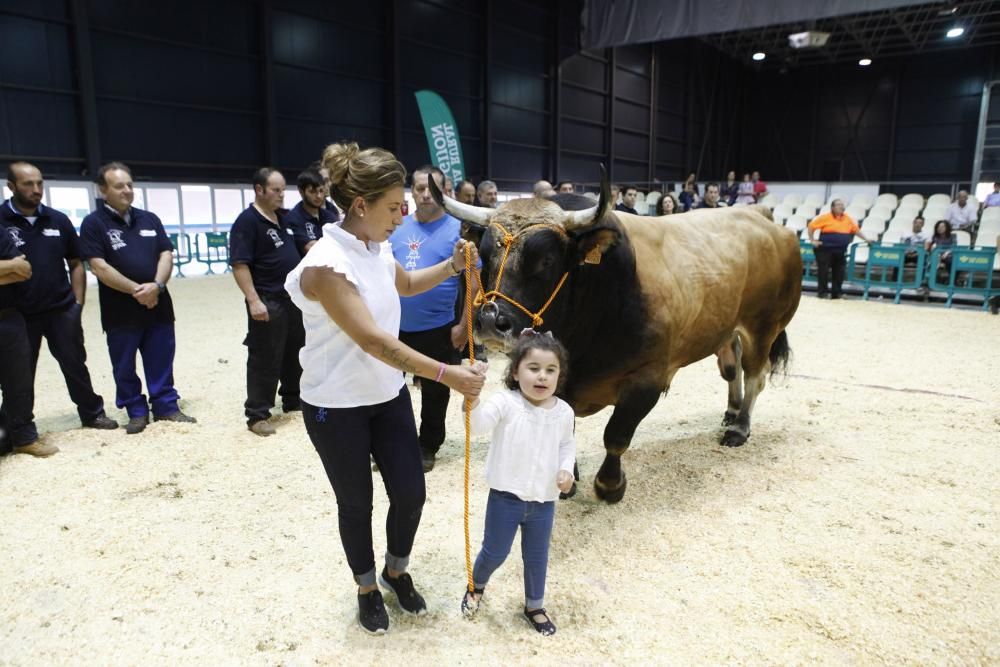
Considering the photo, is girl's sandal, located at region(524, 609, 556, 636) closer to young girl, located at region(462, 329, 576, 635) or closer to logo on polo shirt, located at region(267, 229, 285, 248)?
young girl, located at region(462, 329, 576, 635)

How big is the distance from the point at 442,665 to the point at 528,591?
413mm

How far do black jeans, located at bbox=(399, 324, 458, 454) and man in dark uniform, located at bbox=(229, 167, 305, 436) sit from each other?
4.04 ft

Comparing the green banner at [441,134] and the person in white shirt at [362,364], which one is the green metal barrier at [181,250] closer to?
the green banner at [441,134]

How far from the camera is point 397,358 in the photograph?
2.10m

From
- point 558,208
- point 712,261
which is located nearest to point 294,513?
point 558,208

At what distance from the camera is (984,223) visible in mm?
12641

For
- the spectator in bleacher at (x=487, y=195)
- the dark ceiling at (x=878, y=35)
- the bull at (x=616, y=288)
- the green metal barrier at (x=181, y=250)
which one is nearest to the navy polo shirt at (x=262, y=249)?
the bull at (x=616, y=288)

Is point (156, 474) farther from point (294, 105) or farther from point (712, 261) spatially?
point (294, 105)

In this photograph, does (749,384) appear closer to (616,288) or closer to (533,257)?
(616,288)

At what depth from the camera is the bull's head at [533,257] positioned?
2.86 m

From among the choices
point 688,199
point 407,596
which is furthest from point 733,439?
point 688,199

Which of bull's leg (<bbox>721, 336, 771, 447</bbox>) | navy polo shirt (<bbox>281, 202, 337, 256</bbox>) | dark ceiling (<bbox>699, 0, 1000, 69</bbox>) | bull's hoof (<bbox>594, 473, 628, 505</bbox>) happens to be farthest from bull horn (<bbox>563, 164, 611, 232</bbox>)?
dark ceiling (<bbox>699, 0, 1000, 69</bbox>)

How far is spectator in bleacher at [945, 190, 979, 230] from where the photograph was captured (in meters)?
13.1

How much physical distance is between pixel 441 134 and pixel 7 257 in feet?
40.2
